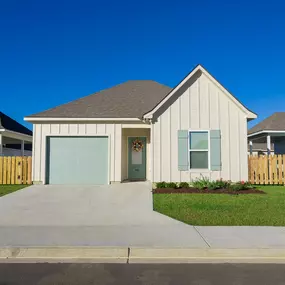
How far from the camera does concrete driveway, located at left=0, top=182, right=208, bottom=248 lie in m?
4.96

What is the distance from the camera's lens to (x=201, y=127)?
12.3 m

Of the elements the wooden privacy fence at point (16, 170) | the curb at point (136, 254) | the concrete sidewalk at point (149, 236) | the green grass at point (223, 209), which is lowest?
the curb at point (136, 254)

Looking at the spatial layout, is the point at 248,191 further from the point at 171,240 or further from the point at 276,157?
the point at 171,240

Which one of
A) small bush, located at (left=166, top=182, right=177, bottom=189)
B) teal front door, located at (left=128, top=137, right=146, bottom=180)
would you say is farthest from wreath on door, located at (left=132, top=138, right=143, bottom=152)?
small bush, located at (left=166, top=182, right=177, bottom=189)

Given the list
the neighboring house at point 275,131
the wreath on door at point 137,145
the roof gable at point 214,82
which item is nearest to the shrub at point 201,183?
the roof gable at point 214,82

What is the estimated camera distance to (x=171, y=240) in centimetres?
501

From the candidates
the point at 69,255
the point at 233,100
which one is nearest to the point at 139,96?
the point at 233,100

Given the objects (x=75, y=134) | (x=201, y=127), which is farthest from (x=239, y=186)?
(x=75, y=134)

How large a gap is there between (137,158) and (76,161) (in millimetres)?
3454

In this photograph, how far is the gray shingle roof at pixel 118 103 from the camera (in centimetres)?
1353

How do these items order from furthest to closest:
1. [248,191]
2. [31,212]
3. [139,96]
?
[139,96] → [248,191] → [31,212]

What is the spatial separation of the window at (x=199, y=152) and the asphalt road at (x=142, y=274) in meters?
8.17

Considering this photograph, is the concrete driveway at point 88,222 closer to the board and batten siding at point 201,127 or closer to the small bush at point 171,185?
the small bush at point 171,185

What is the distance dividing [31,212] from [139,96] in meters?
10.5
